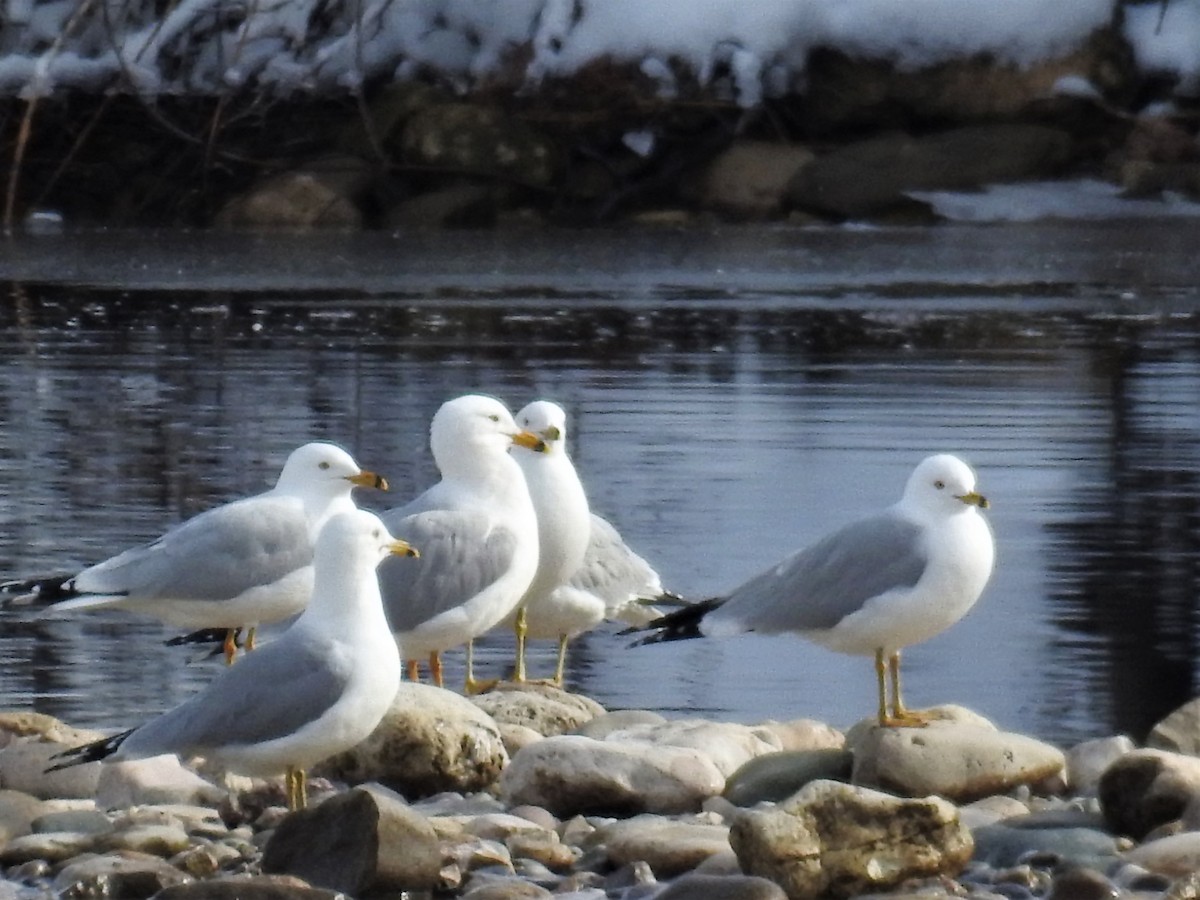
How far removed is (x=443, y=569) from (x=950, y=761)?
1507mm

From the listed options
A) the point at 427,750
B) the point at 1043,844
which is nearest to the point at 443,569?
the point at 427,750

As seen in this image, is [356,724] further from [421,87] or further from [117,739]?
[421,87]

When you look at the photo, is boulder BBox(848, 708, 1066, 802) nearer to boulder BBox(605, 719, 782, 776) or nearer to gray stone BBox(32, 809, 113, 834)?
boulder BBox(605, 719, 782, 776)

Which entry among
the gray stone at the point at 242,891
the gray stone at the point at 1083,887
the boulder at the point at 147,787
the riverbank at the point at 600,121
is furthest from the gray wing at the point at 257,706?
the riverbank at the point at 600,121

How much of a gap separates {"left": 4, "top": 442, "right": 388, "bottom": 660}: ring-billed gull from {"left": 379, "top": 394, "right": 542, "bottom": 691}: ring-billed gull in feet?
0.70

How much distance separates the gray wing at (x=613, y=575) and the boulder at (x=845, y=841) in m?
2.43

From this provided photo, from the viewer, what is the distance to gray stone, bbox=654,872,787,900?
5.16 meters

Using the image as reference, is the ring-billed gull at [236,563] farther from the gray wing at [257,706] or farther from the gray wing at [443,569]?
the gray wing at [257,706]

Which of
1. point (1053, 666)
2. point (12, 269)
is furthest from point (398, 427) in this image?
point (12, 269)

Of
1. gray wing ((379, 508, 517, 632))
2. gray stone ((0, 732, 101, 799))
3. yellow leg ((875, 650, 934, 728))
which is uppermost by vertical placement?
gray wing ((379, 508, 517, 632))

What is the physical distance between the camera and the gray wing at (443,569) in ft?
23.3

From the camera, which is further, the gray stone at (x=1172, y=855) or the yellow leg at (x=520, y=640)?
the yellow leg at (x=520, y=640)

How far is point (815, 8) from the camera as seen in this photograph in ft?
102

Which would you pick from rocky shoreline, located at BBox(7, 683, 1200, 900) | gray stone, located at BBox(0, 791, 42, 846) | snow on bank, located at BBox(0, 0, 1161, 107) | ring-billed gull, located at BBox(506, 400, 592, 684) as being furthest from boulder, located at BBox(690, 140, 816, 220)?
gray stone, located at BBox(0, 791, 42, 846)
